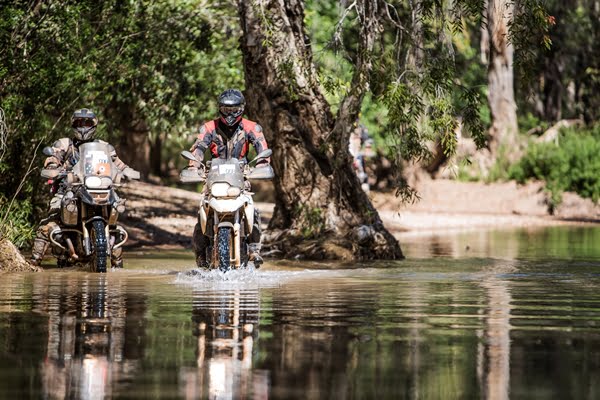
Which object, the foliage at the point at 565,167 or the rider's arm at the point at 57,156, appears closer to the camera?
the rider's arm at the point at 57,156

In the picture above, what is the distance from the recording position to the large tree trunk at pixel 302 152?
A: 20.8 meters

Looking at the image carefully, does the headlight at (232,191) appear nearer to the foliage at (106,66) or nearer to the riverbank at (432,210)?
the foliage at (106,66)

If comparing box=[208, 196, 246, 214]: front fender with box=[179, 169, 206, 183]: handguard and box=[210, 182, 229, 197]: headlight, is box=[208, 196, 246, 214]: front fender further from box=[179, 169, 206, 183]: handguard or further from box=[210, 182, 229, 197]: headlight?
box=[179, 169, 206, 183]: handguard

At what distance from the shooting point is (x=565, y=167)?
128 ft

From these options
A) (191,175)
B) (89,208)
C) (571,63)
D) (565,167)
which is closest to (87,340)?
(191,175)

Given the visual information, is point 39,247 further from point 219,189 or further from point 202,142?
point 219,189

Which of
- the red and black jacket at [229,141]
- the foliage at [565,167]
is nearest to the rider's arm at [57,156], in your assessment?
the red and black jacket at [229,141]

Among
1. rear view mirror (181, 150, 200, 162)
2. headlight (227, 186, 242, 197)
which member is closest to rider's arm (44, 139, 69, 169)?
rear view mirror (181, 150, 200, 162)

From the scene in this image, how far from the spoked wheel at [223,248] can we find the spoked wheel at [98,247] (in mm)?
2064

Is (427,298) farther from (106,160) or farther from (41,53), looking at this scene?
(41,53)

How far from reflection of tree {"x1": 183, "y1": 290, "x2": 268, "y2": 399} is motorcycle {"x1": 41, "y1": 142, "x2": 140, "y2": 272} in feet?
13.6

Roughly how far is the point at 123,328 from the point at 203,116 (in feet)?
63.3

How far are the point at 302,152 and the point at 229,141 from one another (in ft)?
16.4

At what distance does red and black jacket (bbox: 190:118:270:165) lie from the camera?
1617 cm
